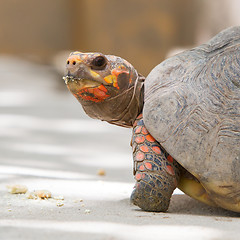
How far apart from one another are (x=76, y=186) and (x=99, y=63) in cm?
99

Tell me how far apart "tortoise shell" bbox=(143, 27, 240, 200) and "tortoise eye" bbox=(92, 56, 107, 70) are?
10.6 inches

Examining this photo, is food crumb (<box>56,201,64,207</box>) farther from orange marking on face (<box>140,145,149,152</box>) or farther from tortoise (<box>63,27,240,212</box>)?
orange marking on face (<box>140,145,149,152</box>)

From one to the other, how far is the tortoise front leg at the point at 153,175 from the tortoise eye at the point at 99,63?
447mm

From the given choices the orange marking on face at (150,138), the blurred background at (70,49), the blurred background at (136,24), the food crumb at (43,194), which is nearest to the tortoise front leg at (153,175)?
the orange marking on face at (150,138)

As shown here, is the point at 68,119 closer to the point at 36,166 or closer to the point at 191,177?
the point at 36,166

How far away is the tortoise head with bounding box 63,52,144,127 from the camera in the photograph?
103 inches

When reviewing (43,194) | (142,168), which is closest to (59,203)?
(43,194)

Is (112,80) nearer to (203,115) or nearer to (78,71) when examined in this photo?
(78,71)

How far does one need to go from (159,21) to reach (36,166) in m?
5.52

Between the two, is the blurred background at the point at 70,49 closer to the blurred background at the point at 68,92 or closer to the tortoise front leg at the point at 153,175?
the blurred background at the point at 68,92

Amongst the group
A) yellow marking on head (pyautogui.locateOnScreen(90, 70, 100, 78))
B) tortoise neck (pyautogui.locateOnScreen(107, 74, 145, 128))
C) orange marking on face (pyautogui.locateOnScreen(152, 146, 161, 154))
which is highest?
yellow marking on head (pyautogui.locateOnScreen(90, 70, 100, 78))

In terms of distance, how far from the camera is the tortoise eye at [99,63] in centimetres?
263

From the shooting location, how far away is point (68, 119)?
7344 mm

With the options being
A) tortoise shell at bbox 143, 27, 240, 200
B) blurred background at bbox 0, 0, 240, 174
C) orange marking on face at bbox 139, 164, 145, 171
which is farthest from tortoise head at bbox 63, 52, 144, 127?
blurred background at bbox 0, 0, 240, 174
